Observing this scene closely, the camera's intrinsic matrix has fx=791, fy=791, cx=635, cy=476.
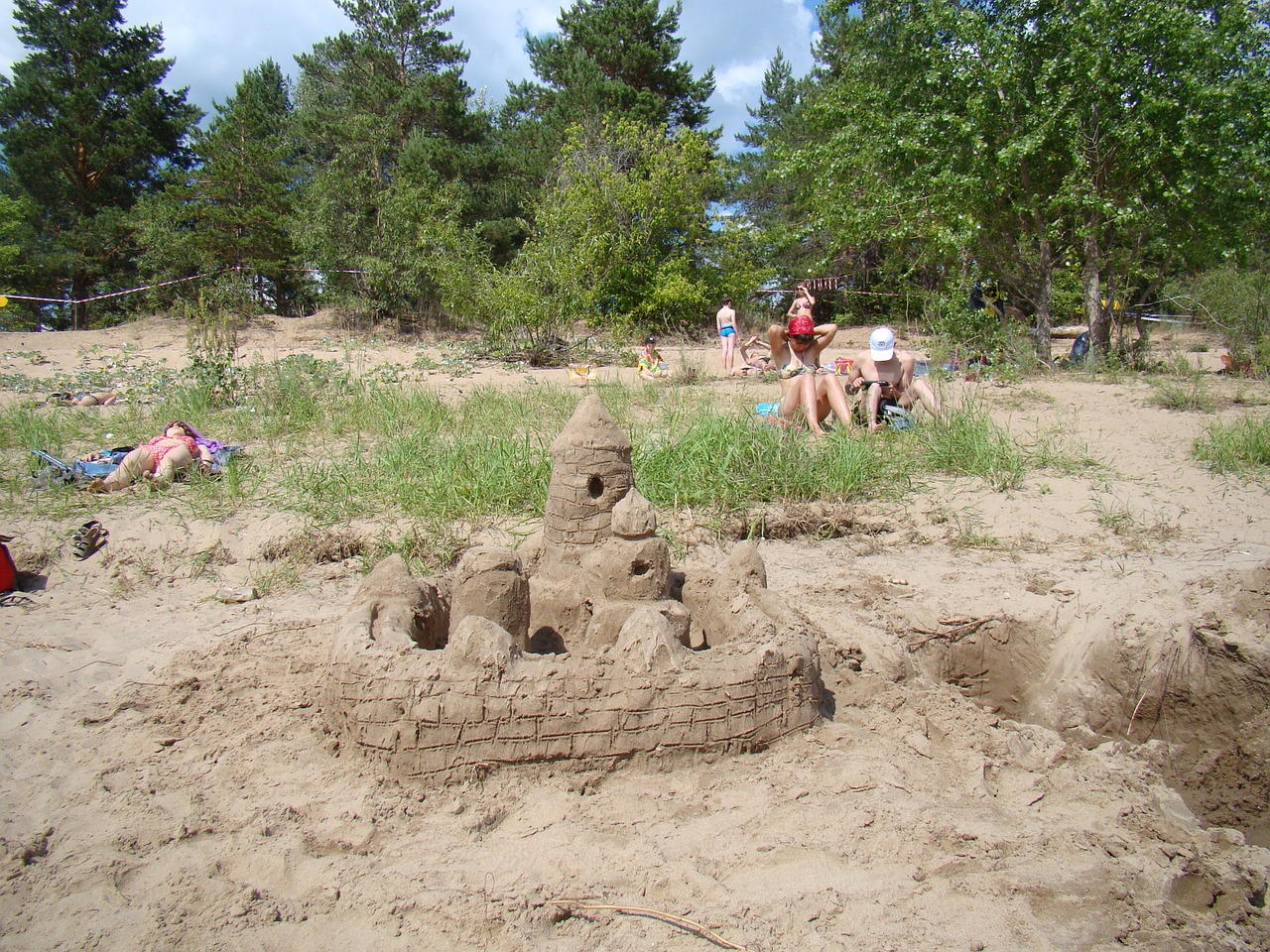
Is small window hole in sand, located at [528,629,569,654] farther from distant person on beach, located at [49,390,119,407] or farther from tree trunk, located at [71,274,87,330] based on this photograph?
tree trunk, located at [71,274,87,330]

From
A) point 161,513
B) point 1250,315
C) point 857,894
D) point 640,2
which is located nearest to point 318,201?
point 640,2

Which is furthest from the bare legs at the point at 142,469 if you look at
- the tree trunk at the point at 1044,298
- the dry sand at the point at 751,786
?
the tree trunk at the point at 1044,298

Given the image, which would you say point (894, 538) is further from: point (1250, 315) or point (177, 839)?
point (1250, 315)

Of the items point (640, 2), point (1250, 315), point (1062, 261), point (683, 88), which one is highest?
point (640, 2)

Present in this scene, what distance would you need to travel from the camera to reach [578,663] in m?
2.55

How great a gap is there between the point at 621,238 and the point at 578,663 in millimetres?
13693

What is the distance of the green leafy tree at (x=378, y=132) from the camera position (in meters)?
17.2

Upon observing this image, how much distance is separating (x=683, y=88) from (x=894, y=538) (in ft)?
66.8

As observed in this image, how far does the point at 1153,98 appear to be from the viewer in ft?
30.6

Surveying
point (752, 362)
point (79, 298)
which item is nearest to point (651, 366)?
point (752, 362)

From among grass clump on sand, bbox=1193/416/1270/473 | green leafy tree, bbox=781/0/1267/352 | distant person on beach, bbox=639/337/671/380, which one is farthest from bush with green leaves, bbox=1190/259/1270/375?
distant person on beach, bbox=639/337/671/380

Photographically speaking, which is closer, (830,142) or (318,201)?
(830,142)

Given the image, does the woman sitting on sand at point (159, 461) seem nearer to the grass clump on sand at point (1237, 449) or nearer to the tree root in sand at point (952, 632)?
the tree root in sand at point (952, 632)

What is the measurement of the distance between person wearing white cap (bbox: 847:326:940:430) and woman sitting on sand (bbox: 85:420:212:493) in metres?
5.25
